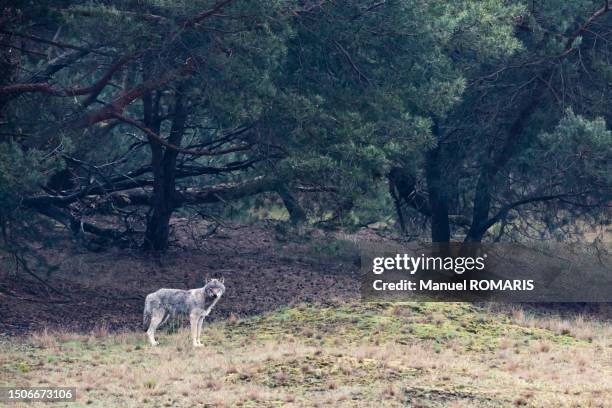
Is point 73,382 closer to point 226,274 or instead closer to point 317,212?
point 317,212

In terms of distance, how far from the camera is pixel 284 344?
695 inches

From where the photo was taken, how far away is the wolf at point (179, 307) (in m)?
17.2

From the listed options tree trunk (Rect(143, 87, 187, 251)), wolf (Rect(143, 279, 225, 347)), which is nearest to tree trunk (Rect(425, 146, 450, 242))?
tree trunk (Rect(143, 87, 187, 251))

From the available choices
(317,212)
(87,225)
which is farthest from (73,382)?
(87,225)

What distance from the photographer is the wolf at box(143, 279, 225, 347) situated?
1723cm

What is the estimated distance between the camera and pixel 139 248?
83.5 ft

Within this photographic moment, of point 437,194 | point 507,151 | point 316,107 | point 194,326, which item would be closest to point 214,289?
point 194,326

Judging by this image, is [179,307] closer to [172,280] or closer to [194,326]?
[194,326]

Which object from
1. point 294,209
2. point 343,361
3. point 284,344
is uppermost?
point 294,209

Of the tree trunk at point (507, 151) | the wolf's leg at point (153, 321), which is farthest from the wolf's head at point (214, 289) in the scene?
the tree trunk at point (507, 151)

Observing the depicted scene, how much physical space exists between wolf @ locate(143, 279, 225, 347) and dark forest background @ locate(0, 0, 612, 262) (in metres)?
2.77

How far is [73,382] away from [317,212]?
7231 mm

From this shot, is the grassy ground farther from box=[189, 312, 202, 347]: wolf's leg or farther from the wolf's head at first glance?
the wolf's head

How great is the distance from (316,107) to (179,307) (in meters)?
4.44
